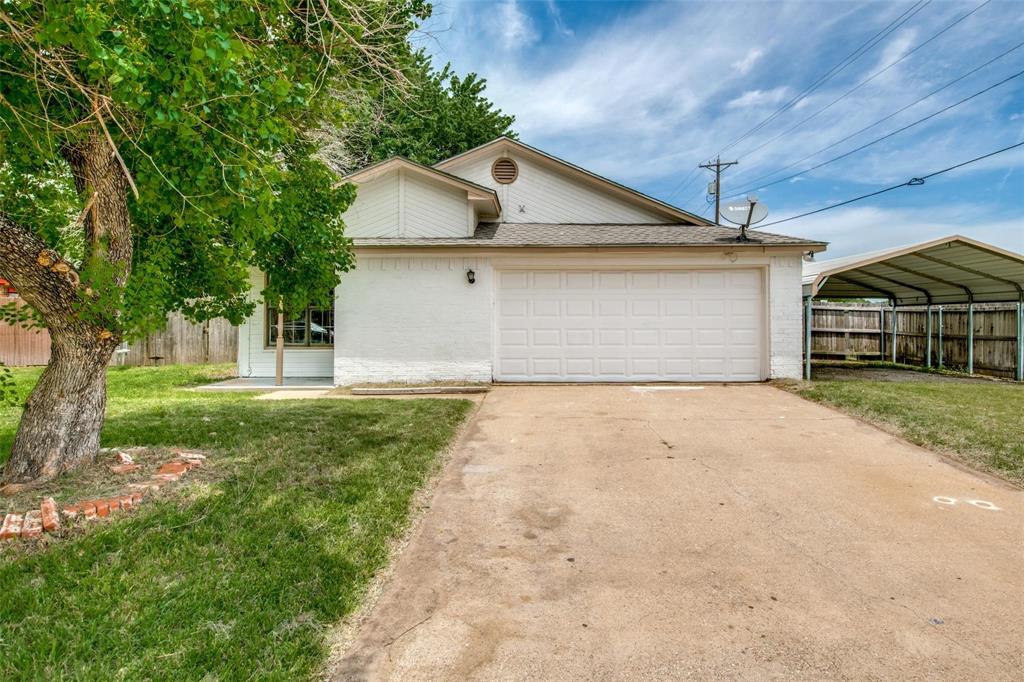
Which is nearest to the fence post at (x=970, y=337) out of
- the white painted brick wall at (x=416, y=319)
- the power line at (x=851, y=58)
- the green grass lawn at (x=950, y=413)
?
the green grass lawn at (x=950, y=413)

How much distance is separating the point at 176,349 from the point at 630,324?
42.0 ft

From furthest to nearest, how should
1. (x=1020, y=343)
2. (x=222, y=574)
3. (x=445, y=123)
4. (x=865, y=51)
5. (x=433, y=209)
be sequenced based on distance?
(x=445, y=123)
(x=865, y=51)
(x=1020, y=343)
(x=433, y=209)
(x=222, y=574)

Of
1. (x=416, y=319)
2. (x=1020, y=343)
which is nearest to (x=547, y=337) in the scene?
(x=416, y=319)

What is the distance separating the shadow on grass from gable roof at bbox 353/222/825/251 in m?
5.66

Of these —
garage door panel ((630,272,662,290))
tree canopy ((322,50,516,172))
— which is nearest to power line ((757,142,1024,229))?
garage door panel ((630,272,662,290))

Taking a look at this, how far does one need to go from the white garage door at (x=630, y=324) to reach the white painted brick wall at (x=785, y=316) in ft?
0.95

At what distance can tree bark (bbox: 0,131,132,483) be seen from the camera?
3629mm

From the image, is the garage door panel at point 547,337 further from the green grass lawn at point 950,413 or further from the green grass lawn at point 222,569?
the green grass lawn at point 222,569

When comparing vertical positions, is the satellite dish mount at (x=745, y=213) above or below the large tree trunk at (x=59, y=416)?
above

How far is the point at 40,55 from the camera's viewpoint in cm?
301

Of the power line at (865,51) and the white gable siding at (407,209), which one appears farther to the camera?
the power line at (865,51)

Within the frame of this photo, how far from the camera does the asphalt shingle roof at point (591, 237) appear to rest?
963cm

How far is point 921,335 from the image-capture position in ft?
46.4

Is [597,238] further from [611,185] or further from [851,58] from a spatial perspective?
[851,58]
